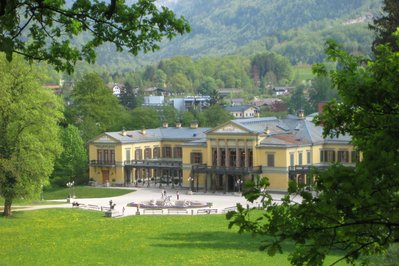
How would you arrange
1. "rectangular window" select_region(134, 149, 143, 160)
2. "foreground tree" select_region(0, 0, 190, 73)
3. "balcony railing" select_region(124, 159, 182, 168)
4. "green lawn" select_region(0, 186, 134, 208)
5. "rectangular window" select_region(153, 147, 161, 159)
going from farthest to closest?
1. "rectangular window" select_region(153, 147, 161, 159)
2. "rectangular window" select_region(134, 149, 143, 160)
3. "balcony railing" select_region(124, 159, 182, 168)
4. "green lawn" select_region(0, 186, 134, 208)
5. "foreground tree" select_region(0, 0, 190, 73)

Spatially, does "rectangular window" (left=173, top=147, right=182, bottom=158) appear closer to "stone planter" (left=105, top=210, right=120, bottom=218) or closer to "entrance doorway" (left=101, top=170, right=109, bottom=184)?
"entrance doorway" (left=101, top=170, right=109, bottom=184)

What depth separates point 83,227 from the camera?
39.0m

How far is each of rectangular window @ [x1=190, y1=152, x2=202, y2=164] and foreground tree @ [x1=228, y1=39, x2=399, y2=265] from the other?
5081cm

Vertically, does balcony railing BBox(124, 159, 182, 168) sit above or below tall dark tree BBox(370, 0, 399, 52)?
below

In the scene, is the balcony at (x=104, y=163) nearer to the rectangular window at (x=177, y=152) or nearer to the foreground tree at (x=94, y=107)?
the rectangular window at (x=177, y=152)

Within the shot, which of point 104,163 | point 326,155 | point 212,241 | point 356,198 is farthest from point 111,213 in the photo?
point 356,198

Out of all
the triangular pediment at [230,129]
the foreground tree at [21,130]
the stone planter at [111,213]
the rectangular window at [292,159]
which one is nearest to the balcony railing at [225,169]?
the rectangular window at [292,159]

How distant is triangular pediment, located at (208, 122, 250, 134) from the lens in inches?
2248

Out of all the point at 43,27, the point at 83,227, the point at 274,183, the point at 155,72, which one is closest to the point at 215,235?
the point at 83,227

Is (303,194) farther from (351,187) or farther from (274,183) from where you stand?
(274,183)

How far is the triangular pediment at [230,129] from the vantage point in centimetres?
5709

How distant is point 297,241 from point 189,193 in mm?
48145

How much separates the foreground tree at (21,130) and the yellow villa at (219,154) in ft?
51.5

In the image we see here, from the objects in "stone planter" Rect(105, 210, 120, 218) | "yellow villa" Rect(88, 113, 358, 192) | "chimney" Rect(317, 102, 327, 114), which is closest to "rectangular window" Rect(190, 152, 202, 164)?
"yellow villa" Rect(88, 113, 358, 192)
